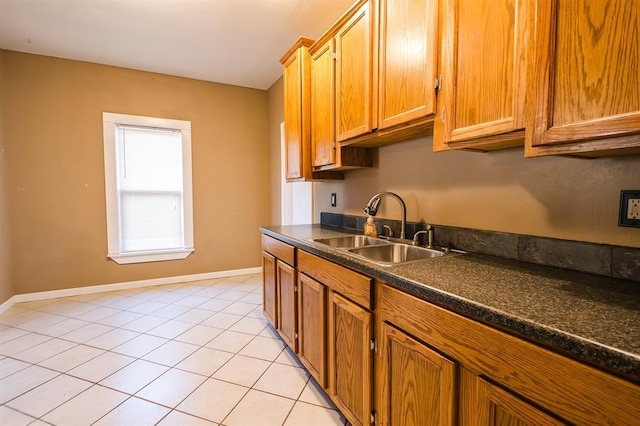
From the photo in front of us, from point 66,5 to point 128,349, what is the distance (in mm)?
2708

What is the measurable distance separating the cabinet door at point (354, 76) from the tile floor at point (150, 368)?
1.63 meters

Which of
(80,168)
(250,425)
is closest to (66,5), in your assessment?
(80,168)

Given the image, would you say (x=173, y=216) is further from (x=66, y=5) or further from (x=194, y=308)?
(x=66, y=5)

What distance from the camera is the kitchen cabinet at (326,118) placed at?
6.98ft

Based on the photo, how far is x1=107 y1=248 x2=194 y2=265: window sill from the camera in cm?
364

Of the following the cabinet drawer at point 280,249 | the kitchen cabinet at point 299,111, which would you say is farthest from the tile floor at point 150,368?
the kitchen cabinet at point 299,111

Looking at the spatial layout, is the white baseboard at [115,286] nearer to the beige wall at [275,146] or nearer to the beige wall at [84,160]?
the beige wall at [84,160]

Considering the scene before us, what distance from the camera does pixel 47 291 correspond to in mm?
3354

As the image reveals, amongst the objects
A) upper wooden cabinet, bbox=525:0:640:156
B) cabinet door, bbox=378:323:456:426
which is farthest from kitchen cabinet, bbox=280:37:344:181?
upper wooden cabinet, bbox=525:0:640:156

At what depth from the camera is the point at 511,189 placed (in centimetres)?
135

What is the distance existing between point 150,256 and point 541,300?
4.03 meters

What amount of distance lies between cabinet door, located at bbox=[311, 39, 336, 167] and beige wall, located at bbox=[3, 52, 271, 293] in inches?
84.2

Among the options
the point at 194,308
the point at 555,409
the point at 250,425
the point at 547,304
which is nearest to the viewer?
the point at 555,409

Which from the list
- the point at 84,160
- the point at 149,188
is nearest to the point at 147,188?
the point at 149,188
